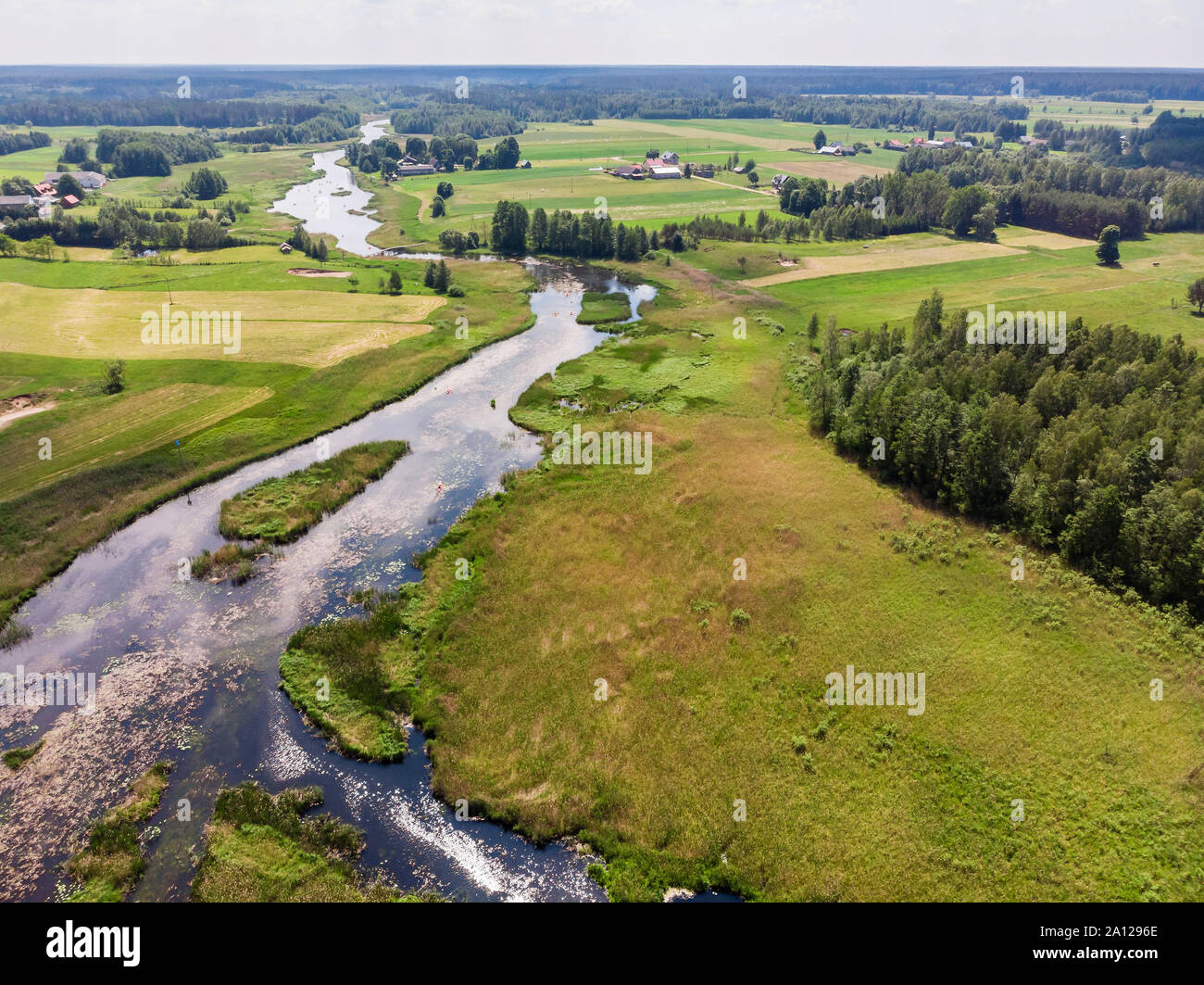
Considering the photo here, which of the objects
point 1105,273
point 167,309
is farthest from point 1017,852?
point 1105,273

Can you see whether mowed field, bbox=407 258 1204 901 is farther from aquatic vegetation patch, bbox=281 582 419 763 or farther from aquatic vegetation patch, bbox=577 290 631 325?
aquatic vegetation patch, bbox=577 290 631 325

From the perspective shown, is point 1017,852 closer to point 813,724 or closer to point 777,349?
point 813,724

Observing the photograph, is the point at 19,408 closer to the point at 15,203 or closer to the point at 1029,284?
the point at 15,203

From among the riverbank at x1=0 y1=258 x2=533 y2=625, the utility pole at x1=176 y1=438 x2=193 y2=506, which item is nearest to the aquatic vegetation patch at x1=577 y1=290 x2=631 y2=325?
the riverbank at x1=0 y1=258 x2=533 y2=625

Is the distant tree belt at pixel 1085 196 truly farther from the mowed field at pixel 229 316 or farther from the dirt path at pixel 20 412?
the dirt path at pixel 20 412


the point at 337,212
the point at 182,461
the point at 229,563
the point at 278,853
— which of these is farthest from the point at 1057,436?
the point at 337,212

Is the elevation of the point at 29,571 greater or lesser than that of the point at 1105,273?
lesser
